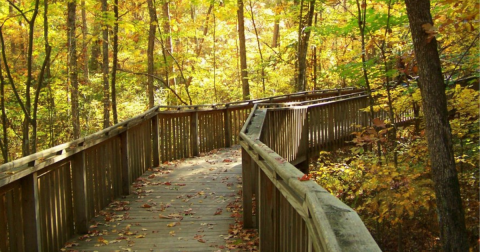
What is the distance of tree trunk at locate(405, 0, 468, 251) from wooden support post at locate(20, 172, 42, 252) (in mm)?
4759

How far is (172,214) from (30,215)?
2526 mm

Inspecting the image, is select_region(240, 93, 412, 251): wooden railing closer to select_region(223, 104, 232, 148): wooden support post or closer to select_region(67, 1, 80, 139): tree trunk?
select_region(223, 104, 232, 148): wooden support post

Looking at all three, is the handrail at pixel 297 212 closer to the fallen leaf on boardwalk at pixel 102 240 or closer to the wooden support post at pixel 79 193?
the fallen leaf on boardwalk at pixel 102 240

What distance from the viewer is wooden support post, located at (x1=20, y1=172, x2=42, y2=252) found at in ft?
14.1

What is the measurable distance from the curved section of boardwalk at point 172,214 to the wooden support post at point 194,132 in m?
1.66

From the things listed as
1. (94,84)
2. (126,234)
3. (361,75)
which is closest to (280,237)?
(126,234)

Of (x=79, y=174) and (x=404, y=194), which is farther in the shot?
(x=404, y=194)

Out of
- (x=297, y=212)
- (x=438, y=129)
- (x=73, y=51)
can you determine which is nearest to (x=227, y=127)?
(x=73, y=51)

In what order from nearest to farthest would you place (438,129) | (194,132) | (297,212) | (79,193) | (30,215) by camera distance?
(297,212) < (30,215) < (438,129) < (79,193) < (194,132)

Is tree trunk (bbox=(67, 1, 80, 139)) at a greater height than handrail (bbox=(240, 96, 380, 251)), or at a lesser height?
greater

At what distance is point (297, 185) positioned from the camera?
98.2 inches

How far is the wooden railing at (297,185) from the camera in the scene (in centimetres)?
179

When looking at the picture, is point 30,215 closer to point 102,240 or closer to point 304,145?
point 102,240

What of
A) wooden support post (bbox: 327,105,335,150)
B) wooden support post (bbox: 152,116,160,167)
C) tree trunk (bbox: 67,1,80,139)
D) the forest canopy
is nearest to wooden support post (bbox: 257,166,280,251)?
the forest canopy
